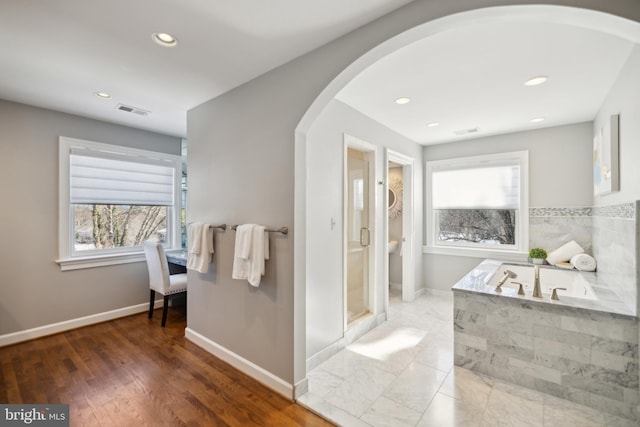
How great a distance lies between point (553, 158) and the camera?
3709 mm

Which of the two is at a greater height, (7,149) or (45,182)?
(7,149)

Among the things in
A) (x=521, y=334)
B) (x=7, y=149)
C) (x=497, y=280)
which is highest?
(x=7, y=149)

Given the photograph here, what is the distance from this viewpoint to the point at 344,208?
288cm

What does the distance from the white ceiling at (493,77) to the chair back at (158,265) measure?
8.69ft

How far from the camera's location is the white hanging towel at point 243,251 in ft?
7.28

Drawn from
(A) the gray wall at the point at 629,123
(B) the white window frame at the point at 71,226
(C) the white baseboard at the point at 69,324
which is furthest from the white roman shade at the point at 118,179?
(A) the gray wall at the point at 629,123

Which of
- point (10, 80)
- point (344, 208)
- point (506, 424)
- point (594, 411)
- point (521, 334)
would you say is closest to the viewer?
point (506, 424)

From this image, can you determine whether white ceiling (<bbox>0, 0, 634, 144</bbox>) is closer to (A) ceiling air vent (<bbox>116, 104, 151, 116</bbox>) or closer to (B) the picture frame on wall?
(A) ceiling air vent (<bbox>116, 104, 151, 116</bbox>)

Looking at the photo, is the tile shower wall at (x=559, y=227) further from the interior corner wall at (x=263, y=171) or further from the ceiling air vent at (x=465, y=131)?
the interior corner wall at (x=263, y=171)

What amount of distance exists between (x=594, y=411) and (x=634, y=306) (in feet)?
2.52

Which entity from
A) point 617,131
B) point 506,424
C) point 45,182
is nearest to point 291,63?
point 617,131

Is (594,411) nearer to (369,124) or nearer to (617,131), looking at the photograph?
(617,131)

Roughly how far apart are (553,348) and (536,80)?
7.03ft

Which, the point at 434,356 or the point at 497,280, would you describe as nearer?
the point at 434,356
